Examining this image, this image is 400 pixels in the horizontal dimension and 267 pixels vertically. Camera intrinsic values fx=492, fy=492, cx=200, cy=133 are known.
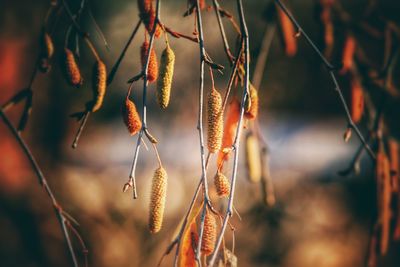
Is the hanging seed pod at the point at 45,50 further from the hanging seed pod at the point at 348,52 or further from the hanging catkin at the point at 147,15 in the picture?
the hanging seed pod at the point at 348,52

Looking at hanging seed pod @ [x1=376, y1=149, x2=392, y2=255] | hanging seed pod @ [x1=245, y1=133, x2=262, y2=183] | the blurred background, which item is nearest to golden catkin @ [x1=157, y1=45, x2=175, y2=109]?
hanging seed pod @ [x1=245, y1=133, x2=262, y2=183]

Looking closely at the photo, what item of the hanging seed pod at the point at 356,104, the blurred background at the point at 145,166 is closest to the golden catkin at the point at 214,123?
the hanging seed pod at the point at 356,104

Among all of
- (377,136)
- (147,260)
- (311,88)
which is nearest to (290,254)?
(147,260)

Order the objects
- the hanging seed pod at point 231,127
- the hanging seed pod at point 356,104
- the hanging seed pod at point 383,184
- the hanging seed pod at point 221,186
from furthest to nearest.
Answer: the hanging seed pod at point 356,104 < the hanging seed pod at point 383,184 < the hanging seed pod at point 231,127 < the hanging seed pod at point 221,186

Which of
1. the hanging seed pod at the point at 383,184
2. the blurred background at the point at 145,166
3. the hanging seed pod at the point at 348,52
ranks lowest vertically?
the blurred background at the point at 145,166

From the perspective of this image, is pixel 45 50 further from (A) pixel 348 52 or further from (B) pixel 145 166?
(B) pixel 145 166

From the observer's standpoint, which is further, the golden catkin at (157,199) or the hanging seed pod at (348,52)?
the hanging seed pod at (348,52)

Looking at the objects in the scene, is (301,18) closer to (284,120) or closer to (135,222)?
(284,120)
